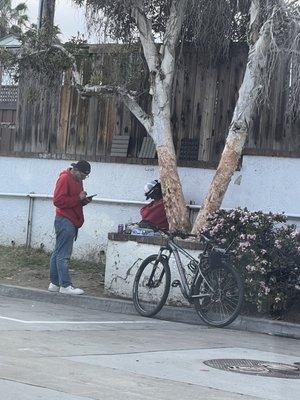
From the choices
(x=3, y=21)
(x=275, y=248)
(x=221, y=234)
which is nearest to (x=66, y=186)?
(x=221, y=234)

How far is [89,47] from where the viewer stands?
15719 mm

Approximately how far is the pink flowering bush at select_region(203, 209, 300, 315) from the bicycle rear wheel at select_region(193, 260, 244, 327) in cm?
30

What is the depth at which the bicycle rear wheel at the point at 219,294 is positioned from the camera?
1122 centimetres

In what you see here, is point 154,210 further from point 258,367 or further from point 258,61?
point 258,367

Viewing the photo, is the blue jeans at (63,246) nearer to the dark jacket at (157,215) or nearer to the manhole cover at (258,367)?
the dark jacket at (157,215)

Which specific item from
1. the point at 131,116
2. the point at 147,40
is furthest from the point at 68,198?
the point at 131,116

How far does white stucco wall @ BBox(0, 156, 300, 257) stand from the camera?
45.8 feet

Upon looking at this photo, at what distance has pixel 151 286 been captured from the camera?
12219mm

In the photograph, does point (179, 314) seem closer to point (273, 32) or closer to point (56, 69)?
point (273, 32)

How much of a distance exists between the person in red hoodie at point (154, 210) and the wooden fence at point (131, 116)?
106 centimetres

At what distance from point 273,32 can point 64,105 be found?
540 centimetres

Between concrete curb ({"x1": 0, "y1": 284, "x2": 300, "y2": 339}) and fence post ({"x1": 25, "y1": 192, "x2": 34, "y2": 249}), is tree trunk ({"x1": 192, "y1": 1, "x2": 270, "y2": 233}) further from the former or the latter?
fence post ({"x1": 25, "y1": 192, "x2": 34, "y2": 249})

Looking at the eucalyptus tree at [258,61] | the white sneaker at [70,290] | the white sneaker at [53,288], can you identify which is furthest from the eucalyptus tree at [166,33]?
A: the white sneaker at [53,288]

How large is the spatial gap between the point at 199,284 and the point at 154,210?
291cm
